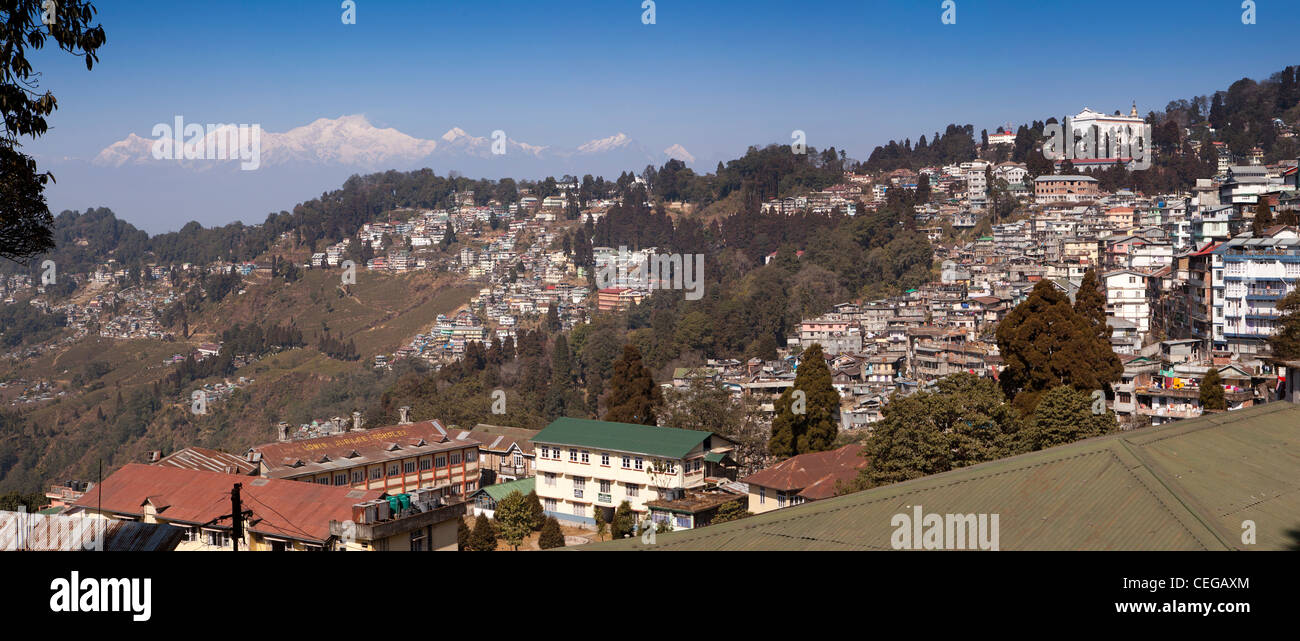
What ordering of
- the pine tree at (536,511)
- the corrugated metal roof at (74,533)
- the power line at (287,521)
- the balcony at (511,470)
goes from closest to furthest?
the corrugated metal roof at (74,533) → the power line at (287,521) → the pine tree at (536,511) → the balcony at (511,470)

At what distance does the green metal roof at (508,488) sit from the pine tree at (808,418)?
6012 millimetres

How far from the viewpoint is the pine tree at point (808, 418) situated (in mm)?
22406

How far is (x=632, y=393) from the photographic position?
87.4ft

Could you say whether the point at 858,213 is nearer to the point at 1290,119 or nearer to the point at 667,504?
the point at 1290,119

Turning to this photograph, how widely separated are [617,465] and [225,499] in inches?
349

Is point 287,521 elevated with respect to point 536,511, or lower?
elevated

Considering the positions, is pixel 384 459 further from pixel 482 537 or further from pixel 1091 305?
pixel 1091 305

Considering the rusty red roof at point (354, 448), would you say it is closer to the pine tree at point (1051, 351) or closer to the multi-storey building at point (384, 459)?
the multi-storey building at point (384, 459)

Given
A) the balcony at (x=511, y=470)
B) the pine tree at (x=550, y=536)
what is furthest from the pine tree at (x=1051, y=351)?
the balcony at (x=511, y=470)

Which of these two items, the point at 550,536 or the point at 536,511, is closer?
the point at 550,536

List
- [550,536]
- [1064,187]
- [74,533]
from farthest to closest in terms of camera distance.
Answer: [1064,187]
[550,536]
[74,533]

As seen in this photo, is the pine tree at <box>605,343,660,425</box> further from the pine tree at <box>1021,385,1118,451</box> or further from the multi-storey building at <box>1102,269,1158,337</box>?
the multi-storey building at <box>1102,269,1158,337</box>

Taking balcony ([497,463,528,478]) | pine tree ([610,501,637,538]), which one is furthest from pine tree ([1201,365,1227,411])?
balcony ([497,463,528,478])

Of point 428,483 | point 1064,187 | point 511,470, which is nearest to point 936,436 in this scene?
point 428,483
